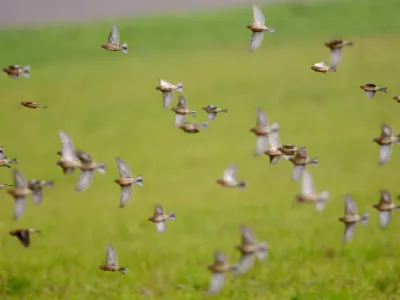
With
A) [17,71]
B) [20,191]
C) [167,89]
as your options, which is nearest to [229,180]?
[167,89]

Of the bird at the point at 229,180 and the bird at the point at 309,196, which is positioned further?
the bird at the point at 229,180

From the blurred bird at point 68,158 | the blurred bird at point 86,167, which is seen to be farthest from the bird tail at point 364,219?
the blurred bird at point 68,158

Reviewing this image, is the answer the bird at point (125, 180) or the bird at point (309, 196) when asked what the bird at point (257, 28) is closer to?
the bird at point (309, 196)

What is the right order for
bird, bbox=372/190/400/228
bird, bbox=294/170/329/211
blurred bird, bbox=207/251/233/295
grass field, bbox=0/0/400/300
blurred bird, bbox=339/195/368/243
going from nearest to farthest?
bird, bbox=294/170/329/211
blurred bird, bbox=207/251/233/295
blurred bird, bbox=339/195/368/243
bird, bbox=372/190/400/228
grass field, bbox=0/0/400/300

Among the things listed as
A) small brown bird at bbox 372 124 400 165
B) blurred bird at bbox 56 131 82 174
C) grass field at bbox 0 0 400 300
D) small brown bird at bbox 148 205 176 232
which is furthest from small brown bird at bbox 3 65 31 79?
small brown bird at bbox 372 124 400 165

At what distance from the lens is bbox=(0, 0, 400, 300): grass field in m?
6.62

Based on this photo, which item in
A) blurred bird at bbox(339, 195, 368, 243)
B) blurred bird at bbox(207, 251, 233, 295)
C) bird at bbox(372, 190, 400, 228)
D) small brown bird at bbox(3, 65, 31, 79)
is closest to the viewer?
blurred bird at bbox(207, 251, 233, 295)

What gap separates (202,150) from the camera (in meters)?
12.6

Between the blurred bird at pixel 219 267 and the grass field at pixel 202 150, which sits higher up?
the blurred bird at pixel 219 267

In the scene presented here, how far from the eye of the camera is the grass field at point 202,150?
6.62 m

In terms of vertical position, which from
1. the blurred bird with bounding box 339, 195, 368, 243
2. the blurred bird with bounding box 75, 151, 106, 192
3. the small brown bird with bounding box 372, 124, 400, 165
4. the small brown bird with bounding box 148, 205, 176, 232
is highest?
the small brown bird with bounding box 372, 124, 400, 165

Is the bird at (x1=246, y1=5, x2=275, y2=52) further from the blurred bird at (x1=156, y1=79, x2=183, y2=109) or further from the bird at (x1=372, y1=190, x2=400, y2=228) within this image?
the bird at (x1=372, y1=190, x2=400, y2=228)

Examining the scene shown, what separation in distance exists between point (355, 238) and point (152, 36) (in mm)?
10336

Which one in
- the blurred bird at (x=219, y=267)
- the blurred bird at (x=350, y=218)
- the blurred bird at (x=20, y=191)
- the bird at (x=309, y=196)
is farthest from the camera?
the blurred bird at (x=350, y=218)
